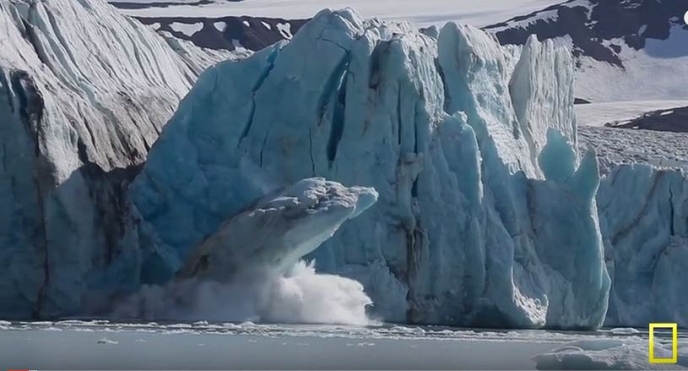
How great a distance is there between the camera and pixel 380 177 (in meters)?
20.6

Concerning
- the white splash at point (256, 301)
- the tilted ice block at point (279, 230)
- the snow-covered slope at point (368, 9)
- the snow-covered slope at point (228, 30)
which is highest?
the snow-covered slope at point (368, 9)

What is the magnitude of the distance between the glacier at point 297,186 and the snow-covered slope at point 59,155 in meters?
0.02

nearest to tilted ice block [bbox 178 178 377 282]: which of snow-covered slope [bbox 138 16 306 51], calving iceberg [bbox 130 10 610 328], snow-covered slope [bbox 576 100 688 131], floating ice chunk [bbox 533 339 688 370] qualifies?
calving iceberg [bbox 130 10 610 328]

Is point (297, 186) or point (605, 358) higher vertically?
point (297, 186)

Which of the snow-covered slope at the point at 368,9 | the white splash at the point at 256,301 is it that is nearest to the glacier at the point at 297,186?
the white splash at the point at 256,301

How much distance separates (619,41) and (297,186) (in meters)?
39.3

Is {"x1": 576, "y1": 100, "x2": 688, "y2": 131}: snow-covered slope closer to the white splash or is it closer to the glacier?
the glacier

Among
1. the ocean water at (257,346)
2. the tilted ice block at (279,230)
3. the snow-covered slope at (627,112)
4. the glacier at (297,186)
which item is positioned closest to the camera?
the ocean water at (257,346)

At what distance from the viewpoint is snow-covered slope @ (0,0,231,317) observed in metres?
19.5

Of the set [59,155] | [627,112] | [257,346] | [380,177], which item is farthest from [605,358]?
[627,112]

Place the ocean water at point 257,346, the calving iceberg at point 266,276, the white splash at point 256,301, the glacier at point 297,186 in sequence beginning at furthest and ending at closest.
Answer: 1. the glacier at point 297,186
2. the white splash at point 256,301
3. the calving iceberg at point 266,276
4. the ocean water at point 257,346

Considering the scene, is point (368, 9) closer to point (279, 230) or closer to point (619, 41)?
point (619, 41)

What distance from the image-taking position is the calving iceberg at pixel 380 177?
67.0 ft

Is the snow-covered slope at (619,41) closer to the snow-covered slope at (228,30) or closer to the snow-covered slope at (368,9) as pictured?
the snow-covered slope at (368,9)
